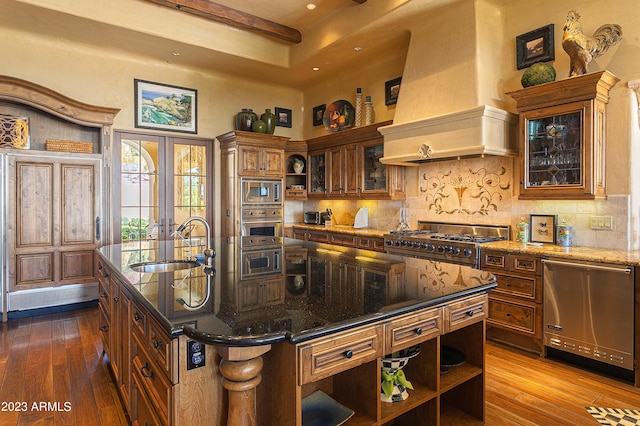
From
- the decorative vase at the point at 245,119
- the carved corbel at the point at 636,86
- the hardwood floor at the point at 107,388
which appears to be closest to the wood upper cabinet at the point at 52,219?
the hardwood floor at the point at 107,388

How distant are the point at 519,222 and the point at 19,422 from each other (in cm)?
420

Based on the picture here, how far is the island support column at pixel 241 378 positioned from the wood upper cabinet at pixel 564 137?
3045 mm

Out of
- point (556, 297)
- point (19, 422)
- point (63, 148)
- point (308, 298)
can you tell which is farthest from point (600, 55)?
point (63, 148)

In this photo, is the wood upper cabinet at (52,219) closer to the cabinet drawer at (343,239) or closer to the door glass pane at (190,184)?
the door glass pane at (190,184)

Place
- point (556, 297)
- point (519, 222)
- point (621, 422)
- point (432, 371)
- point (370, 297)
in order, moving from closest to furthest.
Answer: point (370, 297) < point (432, 371) < point (621, 422) < point (556, 297) < point (519, 222)

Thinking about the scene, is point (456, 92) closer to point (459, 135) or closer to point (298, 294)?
point (459, 135)

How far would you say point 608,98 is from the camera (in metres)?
3.13

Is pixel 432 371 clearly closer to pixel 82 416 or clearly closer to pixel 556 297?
pixel 556 297

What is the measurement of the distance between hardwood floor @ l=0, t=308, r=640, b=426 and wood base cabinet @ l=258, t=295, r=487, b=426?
0.49 metres

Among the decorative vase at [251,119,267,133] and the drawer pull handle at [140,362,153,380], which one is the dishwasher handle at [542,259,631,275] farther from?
the decorative vase at [251,119,267,133]

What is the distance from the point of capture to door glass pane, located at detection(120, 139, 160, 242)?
17.0 ft

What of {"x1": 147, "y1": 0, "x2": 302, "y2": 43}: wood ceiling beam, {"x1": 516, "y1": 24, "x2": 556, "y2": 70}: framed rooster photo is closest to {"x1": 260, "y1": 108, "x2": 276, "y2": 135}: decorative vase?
{"x1": 147, "y1": 0, "x2": 302, "y2": 43}: wood ceiling beam

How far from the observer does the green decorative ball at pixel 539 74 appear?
3270mm

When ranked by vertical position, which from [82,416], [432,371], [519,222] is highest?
[519,222]
